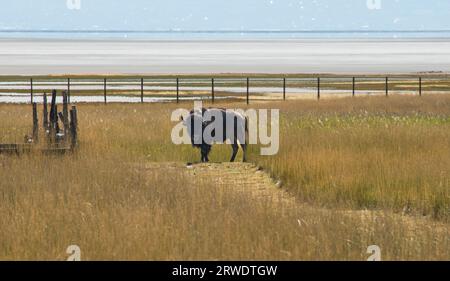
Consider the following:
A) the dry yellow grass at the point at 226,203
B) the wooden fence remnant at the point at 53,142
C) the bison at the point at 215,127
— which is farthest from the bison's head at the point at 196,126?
the wooden fence remnant at the point at 53,142

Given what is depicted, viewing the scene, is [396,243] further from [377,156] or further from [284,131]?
[284,131]

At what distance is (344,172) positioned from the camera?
Result: 1850cm

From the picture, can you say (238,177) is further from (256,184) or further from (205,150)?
(205,150)

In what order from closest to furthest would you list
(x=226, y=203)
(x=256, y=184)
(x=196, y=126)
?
(x=226, y=203) → (x=256, y=184) → (x=196, y=126)

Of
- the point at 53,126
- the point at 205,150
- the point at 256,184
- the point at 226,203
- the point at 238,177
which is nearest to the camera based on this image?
the point at 226,203

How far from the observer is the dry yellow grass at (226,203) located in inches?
440

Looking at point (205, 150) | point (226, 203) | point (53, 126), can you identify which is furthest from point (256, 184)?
point (53, 126)

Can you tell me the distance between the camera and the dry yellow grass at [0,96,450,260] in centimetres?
1117

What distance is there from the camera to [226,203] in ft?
47.7
